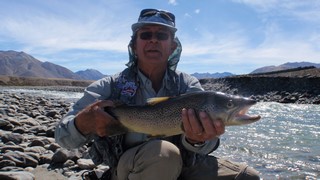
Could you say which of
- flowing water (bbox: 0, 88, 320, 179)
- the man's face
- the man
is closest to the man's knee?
the man

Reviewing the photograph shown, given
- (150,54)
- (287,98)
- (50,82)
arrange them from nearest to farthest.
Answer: (150,54)
(287,98)
(50,82)

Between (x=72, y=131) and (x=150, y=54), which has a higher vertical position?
(x=150, y=54)

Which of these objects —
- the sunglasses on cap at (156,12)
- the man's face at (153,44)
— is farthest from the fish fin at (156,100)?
the sunglasses on cap at (156,12)

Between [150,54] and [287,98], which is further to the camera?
[287,98]

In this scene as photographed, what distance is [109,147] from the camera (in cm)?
387

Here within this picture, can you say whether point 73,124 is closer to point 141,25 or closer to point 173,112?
point 173,112

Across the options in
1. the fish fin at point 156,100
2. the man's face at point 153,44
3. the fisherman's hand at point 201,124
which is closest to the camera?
the fisherman's hand at point 201,124

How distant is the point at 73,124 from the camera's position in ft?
11.7

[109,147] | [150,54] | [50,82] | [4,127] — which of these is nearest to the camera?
[109,147]

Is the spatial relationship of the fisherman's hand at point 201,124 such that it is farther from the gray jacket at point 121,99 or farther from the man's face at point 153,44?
the man's face at point 153,44

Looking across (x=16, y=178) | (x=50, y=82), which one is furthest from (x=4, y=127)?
(x=50, y=82)

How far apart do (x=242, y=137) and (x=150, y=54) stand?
7.38 meters

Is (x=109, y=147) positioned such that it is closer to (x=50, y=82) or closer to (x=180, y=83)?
(x=180, y=83)

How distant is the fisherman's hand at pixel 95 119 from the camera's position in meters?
3.42
